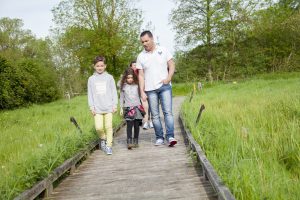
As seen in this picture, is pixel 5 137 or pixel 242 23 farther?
pixel 242 23

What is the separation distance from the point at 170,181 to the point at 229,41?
34.2 meters

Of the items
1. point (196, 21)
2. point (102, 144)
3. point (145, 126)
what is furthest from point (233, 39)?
point (102, 144)

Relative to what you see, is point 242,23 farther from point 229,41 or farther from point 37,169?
point 37,169

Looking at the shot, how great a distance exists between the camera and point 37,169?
450 cm

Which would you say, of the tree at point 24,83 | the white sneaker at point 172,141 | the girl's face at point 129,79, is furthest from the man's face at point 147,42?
the tree at point 24,83

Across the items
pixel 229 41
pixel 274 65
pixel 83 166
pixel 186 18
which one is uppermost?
pixel 186 18

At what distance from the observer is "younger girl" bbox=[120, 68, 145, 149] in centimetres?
723

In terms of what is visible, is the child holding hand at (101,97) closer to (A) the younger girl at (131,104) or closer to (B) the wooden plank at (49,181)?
(A) the younger girl at (131,104)

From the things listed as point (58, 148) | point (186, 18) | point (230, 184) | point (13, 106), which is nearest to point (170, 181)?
point (230, 184)

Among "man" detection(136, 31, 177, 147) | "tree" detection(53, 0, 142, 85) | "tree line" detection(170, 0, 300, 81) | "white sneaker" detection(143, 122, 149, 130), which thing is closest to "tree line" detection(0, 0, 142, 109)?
"tree" detection(53, 0, 142, 85)

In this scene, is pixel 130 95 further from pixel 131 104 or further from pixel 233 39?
pixel 233 39

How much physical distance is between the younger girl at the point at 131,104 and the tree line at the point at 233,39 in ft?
93.3

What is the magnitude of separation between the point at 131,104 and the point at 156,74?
103 centimetres

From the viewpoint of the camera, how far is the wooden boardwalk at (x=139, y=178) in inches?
162
